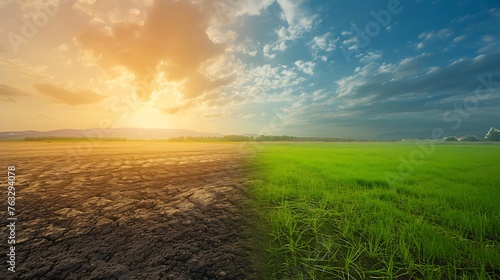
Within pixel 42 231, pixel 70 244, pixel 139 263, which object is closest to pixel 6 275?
pixel 70 244

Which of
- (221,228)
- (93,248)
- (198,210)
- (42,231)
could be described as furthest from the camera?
(198,210)

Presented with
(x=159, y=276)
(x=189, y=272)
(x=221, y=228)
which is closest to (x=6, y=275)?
(x=159, y=276)

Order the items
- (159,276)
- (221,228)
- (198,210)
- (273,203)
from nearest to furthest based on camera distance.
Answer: (159,276)
(221,228)
(198,210)
(273,203)

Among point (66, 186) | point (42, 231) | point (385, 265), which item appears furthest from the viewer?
point (66, 186)

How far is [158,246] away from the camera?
108 inches

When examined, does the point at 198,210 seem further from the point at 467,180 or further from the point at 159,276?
the point at 467,180

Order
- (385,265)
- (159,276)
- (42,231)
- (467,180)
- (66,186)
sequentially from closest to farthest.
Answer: (159,276) → (385,265) → (42,231) → (66,186) → (467,180)

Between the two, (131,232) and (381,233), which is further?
(131,232)

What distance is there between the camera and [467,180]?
685 centimetres

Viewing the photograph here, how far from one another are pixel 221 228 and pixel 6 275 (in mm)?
2336

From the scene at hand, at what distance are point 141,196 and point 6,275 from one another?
2.55 m

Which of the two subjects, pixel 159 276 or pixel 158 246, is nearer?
pixel 159 276

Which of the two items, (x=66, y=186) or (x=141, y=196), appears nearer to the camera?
(x=141, y=196)

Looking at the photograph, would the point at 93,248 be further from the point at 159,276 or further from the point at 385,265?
the point at 385,265
